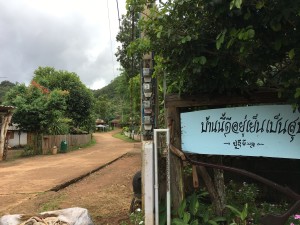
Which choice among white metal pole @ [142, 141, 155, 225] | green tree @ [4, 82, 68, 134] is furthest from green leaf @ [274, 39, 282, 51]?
green tree @ [4, 82, 68, 134]

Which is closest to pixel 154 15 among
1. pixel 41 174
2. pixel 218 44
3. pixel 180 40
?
pixel 180 40

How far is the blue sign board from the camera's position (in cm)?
372

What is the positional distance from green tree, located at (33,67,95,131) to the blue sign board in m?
32.3

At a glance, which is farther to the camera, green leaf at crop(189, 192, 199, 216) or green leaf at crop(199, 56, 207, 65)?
green leaf at crop(189, 192, 199, 216)

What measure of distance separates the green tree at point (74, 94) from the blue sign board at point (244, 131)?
106 ft

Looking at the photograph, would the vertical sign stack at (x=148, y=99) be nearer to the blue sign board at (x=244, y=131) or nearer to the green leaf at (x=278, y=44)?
the blue sign board at (x=244, y=131)

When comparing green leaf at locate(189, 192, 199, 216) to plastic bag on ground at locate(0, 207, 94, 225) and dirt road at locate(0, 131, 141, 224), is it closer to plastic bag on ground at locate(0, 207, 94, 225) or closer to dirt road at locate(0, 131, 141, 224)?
plastic bag on ground at locate(0, 207, 94, 225)

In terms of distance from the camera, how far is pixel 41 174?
1311cm

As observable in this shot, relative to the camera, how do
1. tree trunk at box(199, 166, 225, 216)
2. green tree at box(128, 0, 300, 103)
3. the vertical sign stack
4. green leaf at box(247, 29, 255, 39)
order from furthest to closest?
the vertical sign stack
tree trunk at box(199, 166, 225, 216)
green tree at box(128, 0, 300, 103)
green leaf at box(247, 29, 255, 39)

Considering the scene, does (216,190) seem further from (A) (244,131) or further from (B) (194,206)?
(A) (244,131)

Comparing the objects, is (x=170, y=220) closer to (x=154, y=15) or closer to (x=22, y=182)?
(x=154, y=15)

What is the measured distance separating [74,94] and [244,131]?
33.3 metres

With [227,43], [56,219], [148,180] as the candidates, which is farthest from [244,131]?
[56,219]

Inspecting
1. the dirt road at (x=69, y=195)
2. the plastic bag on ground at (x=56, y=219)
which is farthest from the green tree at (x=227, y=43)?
the dirt road at (x=69, y=195)
